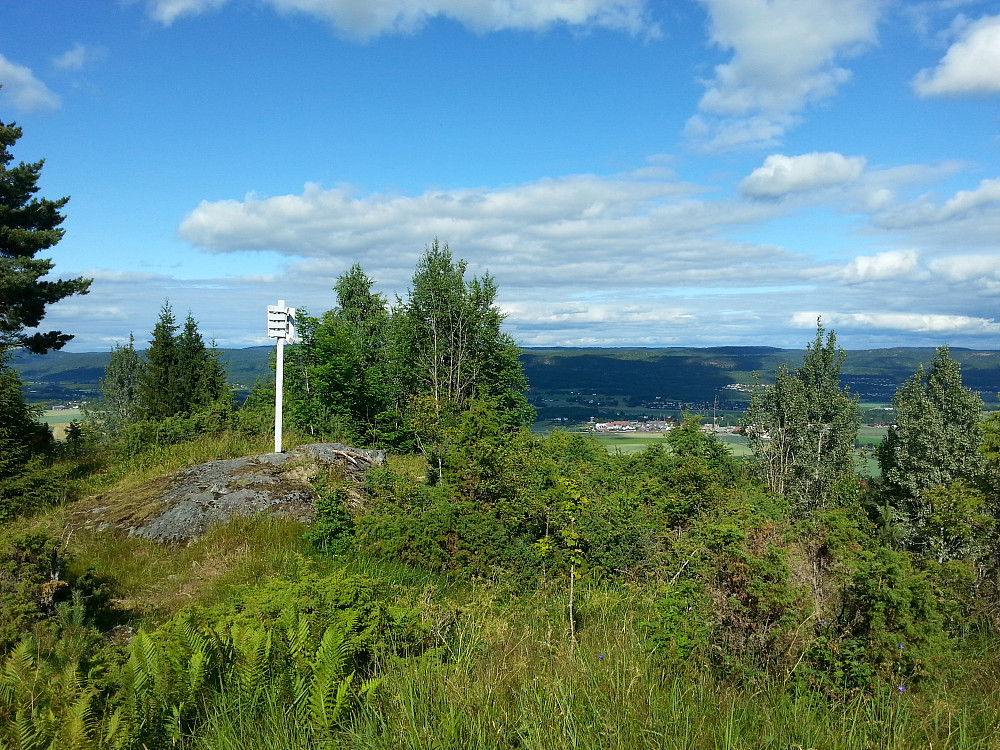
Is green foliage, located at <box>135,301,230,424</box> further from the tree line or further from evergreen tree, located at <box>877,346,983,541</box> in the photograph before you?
evergreen tree, located at <box>877,346,983,541</box>

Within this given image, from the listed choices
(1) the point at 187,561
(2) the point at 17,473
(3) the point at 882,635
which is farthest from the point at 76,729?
(2) the point at 17,473

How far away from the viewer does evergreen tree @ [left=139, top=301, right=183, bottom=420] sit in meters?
33.1

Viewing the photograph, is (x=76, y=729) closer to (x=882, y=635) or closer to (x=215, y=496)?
(x=882, y=635)

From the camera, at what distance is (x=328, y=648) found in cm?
310

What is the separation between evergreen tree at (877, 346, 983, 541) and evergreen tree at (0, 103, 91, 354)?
134 feet

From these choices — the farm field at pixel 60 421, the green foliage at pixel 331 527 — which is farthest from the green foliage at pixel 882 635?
the farm field at pixel 60 421

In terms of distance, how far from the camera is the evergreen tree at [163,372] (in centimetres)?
3309

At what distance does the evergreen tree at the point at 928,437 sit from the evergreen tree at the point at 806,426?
10.7 ft

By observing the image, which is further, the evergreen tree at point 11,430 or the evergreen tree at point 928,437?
the evergreen tree at point 928,437

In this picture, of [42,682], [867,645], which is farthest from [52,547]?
[867,645]

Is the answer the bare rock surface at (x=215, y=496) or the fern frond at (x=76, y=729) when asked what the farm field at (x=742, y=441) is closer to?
the bare rock surface at (x=215, y=496)

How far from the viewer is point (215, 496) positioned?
9203 mm

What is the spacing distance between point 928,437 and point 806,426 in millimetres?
8157

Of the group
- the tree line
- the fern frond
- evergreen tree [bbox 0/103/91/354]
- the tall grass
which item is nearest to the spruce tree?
evergreen tree [bbox 0/103/91/354]
